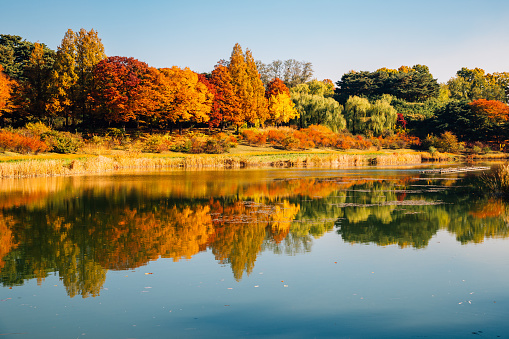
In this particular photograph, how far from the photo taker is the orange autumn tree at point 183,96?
59.1 meters

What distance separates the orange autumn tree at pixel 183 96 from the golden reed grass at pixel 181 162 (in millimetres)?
13405

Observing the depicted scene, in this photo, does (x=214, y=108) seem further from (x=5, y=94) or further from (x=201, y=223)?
(x=201, y=223)

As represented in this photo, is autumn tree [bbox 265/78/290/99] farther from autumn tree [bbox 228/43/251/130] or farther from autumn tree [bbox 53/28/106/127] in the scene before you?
autumn tree [bbox 53/28/106/127]

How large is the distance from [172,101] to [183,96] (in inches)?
64.5

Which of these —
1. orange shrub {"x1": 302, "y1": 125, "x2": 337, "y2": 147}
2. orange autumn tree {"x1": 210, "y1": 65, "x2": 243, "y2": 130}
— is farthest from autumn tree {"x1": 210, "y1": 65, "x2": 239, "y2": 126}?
orange shrub {"x1": 302, "y1": 125, "x2": 337, "y2": 147}

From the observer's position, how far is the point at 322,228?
1359 cm

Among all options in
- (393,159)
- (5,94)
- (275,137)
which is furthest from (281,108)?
(5,94)

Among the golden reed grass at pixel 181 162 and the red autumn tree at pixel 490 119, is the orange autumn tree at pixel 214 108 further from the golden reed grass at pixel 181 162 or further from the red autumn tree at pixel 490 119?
the red autumn tree at pixel 490 119

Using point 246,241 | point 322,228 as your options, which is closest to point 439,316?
point 246,241

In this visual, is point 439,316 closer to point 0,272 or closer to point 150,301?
point 150,301

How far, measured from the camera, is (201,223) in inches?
563

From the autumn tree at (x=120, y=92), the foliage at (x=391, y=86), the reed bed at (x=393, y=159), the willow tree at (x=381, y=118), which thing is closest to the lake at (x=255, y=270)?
the reed bed at (x=393, y=159)

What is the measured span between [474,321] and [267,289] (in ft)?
10.5

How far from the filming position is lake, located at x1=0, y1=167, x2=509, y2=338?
6.44 metres
